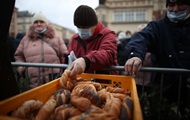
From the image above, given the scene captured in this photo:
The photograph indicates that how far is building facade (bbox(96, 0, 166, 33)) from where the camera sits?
30359mm

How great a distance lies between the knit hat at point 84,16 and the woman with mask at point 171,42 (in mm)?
495

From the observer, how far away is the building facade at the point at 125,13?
30359mm

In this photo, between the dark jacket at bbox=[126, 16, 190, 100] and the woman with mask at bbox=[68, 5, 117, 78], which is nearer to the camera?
the woman with mask at bbox=[68, 5, 117, 78]

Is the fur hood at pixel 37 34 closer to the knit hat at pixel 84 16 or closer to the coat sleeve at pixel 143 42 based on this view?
the knit hat at pixel 84 16

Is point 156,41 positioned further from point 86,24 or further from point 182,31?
point 86,24

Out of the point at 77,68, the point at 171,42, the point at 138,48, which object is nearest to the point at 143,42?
the point at 138,48

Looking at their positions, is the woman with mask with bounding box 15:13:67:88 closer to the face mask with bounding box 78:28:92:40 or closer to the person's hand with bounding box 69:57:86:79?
the face mask with bounding box 78:28:92:40

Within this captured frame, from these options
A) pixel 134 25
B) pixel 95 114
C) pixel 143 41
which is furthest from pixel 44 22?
pixel 134 25

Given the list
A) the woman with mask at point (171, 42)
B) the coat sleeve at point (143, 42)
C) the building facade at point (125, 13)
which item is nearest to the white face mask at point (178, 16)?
the woman with mask at point (171, 42)

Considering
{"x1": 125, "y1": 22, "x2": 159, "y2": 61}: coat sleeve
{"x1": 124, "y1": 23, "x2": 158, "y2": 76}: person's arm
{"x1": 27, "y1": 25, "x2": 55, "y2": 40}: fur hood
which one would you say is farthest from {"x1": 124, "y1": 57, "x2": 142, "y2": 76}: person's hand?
{"x1": 27, "y1": 25, "x2": 55, "y2": 40}: fur hood

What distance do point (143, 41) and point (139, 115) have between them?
1.29m

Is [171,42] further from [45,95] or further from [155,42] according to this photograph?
[45,95]

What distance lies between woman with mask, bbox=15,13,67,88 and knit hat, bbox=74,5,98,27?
4.49 feet

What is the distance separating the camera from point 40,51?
10.2 ft
